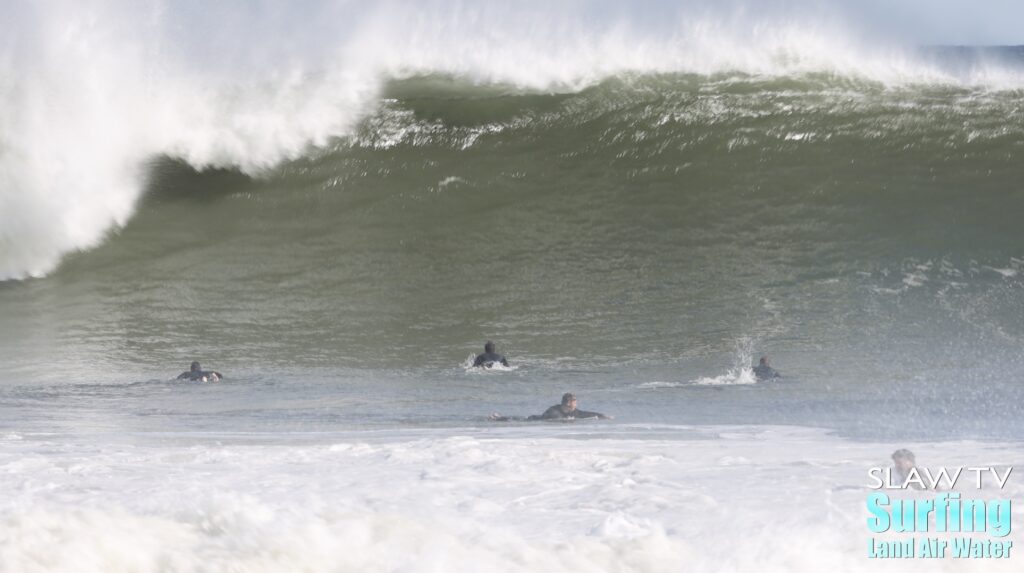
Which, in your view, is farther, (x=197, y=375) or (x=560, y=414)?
(x=197, y=375)

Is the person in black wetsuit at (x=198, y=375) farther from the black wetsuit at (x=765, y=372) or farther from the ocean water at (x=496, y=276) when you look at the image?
the black wetsuit at (x=765, y=372)

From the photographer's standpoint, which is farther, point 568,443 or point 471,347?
point 471,347

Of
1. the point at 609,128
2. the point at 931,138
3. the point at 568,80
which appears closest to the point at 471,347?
the point at 609,128

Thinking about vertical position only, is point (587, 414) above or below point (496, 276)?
below

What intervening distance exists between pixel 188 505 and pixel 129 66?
416 inches

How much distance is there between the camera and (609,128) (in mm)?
14180

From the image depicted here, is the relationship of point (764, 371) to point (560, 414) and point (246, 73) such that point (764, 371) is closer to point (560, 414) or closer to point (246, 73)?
point (560, 414)

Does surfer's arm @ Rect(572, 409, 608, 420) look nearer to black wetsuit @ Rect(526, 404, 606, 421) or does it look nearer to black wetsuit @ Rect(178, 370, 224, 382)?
black wetsuit @ Rect(526, 404, 606, 421)

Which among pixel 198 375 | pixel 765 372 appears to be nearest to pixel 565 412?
pixel 765 372

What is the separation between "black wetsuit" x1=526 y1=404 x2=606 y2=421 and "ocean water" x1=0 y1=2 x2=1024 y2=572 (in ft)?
0.70

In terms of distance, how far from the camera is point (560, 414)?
8.12m

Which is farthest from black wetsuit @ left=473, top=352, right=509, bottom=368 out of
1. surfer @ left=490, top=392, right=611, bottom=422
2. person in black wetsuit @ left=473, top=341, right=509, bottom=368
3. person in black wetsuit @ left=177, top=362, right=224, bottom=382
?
person in black wetsuit @ left=177, top=362, right=224, bottom=382

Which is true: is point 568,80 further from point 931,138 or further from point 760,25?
point 931,138

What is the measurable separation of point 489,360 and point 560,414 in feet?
7.14
